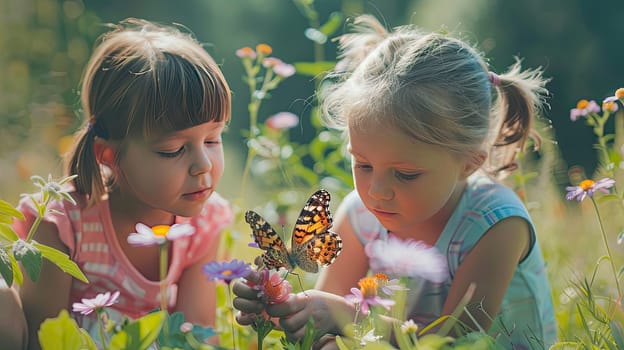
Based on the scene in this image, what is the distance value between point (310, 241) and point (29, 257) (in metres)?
0.46

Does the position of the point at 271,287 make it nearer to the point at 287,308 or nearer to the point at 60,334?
the point at 287,308

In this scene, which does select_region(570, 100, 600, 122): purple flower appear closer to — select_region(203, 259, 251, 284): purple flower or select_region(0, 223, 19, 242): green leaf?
select_region(203, 259, 251, 284): purple flower

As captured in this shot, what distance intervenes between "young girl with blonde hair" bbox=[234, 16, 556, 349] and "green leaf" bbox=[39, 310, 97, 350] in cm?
28

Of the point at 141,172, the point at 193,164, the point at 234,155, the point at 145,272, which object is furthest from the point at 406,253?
the point at 234,155

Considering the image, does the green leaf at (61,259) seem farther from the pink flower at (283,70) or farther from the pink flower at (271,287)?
the pink flower at (283,70)

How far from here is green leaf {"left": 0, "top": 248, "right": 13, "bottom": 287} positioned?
1243mm

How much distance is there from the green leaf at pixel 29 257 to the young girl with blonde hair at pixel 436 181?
1.08ft

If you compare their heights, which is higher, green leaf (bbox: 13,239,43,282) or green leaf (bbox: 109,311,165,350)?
green leaf (bbox: 13,239,43,282)

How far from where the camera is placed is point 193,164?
5.53 feet

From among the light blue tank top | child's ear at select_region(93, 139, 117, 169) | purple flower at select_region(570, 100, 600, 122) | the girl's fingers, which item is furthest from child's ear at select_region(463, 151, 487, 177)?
child's ear at select_region(93, 139, 117, 169)

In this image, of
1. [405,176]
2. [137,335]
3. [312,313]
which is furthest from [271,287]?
[405,176]

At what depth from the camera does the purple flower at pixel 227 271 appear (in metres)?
1.21

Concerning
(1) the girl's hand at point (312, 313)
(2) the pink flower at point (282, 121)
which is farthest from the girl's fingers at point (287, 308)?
(2) the pink flower at point (282, 121)

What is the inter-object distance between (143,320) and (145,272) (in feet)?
2.71
